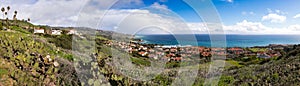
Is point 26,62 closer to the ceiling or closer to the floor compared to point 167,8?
closer to the floor

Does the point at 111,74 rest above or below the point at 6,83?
above

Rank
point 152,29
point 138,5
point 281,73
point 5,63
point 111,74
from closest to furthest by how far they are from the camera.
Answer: point 111,74 < point 152,29 < point 138,5 < point 5,63 < point 281,73

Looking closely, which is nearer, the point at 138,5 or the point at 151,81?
the point at 151,81

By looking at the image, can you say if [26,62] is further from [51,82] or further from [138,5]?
[138,5]

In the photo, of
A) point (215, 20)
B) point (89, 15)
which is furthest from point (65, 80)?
point (215, 20)

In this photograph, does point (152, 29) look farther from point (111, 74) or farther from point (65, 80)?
point (65, 80)

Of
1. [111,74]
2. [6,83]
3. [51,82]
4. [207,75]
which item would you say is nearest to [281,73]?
[207,75]

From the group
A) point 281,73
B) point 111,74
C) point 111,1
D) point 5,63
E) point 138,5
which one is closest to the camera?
point 111,74

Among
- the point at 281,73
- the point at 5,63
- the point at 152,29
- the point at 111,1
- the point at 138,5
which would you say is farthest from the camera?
the point at 281,73

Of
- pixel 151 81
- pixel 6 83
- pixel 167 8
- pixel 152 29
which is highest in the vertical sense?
pixel 167 8
